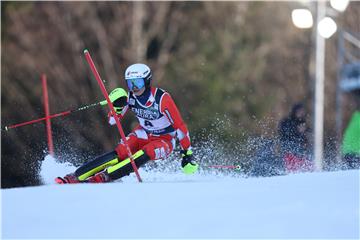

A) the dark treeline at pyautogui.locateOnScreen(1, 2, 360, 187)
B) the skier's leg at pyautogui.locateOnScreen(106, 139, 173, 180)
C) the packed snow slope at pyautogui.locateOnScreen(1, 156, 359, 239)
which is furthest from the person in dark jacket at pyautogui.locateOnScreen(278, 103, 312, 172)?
the dark treeline at pyautogui.locateOnScreen(1, 2, 360, 187)

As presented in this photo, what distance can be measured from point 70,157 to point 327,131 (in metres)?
11.1

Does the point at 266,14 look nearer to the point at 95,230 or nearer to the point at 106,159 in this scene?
the point at 106,159

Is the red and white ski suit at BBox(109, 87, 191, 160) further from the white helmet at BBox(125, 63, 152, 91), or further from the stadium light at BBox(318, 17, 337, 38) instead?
the stadium light at BBox(318, 17, 337, 38)

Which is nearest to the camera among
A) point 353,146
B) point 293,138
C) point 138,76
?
point 138,76

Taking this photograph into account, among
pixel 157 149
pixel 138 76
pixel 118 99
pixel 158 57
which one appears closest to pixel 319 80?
pixel 118 99

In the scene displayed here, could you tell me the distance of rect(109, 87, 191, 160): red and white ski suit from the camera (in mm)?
7410

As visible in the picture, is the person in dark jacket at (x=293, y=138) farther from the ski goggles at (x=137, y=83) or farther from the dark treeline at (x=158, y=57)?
the dark treeline at (x=158, y=57)

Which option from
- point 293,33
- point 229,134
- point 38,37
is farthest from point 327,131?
point 38,37

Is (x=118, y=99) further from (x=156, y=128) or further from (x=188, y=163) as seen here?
(x=188, y=163)

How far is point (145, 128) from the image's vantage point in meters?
7.70

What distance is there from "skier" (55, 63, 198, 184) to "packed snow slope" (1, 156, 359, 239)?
1278 mm

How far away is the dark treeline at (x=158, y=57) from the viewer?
21688 mm

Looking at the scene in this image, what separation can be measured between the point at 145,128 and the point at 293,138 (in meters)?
2.68

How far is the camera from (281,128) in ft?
30.0
